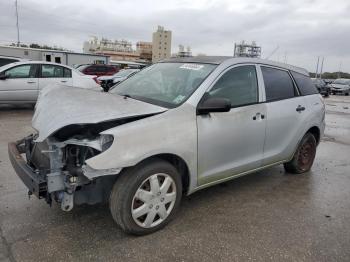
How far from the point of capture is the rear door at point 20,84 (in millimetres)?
9664

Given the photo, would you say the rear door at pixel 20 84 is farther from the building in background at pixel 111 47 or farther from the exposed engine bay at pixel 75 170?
the building in background at pixel 111 47

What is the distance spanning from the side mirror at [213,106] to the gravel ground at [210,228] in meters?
1.16

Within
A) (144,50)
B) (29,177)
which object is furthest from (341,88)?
(144,50)

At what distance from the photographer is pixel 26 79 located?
32.7ft

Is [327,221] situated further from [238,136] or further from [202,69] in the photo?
[202,69]

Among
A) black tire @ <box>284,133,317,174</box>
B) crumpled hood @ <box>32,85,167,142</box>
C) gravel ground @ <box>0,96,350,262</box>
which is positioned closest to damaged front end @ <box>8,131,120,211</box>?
crumpled hood @ <box>32,85,167,142</box>

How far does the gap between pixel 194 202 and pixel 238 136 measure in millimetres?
946

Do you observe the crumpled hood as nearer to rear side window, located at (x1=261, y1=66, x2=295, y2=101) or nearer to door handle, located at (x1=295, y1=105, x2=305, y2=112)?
rear side window, located at (x1=261, y1=66, x2=295, y2=101)

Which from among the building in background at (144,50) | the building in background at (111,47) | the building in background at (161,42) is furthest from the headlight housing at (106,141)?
the building in background at (144,50)

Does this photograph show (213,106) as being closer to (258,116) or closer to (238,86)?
(238,86)

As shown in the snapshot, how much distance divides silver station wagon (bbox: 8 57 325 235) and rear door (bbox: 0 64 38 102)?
6.67m

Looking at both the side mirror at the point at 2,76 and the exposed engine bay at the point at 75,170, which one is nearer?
the exposed engine bay at the point at 75,170

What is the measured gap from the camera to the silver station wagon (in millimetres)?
2820

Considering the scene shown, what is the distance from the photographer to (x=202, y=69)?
378 centimetres
